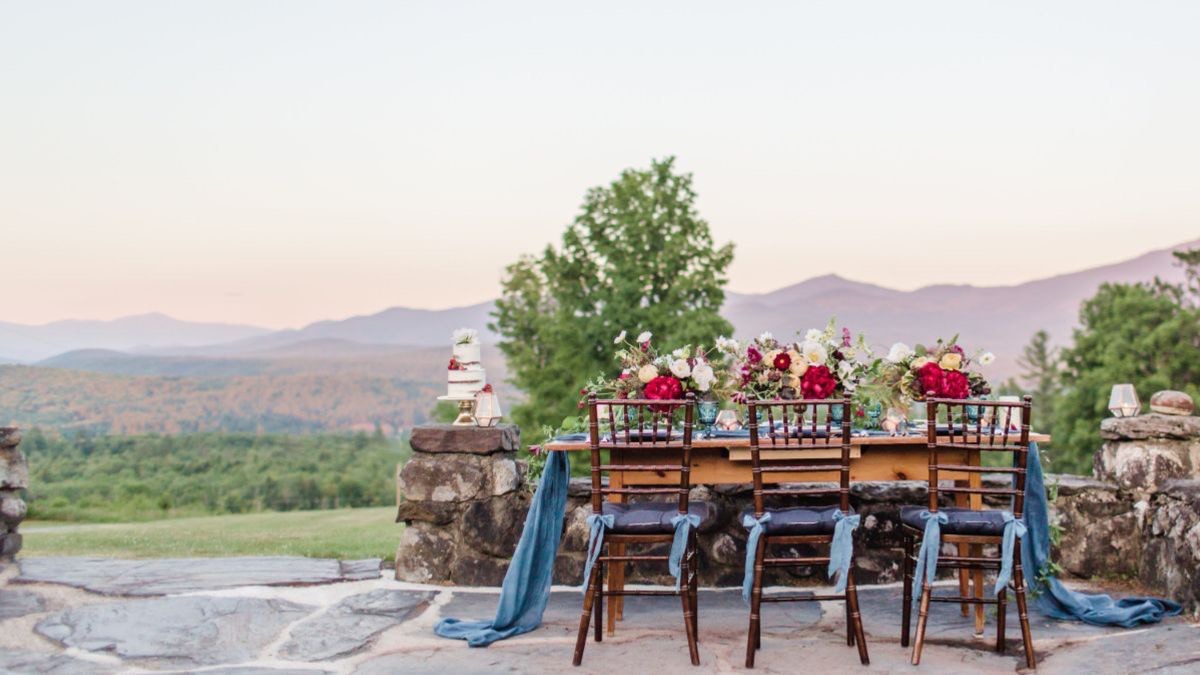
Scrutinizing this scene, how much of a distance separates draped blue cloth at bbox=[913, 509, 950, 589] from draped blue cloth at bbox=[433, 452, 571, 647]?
5.65ft

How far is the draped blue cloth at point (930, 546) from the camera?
177 inches

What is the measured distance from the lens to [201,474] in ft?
75.4

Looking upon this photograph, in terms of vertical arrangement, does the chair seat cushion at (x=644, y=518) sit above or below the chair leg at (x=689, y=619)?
above

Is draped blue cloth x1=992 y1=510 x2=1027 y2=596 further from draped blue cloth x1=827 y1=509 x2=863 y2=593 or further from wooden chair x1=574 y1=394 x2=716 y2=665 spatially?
wooden chair x1=574 y1=394 x2=716 y2=665

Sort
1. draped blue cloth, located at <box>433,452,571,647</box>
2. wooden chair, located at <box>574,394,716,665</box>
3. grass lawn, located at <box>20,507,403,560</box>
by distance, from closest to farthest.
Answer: wooden chair, located at <box>574,394,716,665</box> < draped blue cloth, located at <box>433,452,571,647</box> < grass lawn, located at <box>20,507,403,560</box>

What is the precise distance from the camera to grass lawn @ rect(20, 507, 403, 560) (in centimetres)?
782

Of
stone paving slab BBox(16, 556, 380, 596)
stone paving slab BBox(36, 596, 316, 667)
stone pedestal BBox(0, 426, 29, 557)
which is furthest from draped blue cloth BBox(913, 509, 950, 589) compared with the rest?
stone pedestal BBox(0, 426, 29, 557)

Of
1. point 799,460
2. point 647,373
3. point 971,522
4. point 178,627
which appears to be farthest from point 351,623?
point 971,522

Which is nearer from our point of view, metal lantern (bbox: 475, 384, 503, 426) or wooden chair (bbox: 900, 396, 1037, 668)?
wooden chair (bbox: 900, 396, 1037, 668)

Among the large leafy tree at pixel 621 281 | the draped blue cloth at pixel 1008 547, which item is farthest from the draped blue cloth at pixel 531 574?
the large leafy tree at pixel 621 281

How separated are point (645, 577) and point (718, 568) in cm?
43

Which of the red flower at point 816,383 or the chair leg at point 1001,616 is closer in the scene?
the chair leg at point 1001,616

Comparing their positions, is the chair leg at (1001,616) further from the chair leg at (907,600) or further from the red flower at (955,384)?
the red flower at (955,384)

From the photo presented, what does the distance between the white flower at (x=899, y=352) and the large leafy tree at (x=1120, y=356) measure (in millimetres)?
18372
